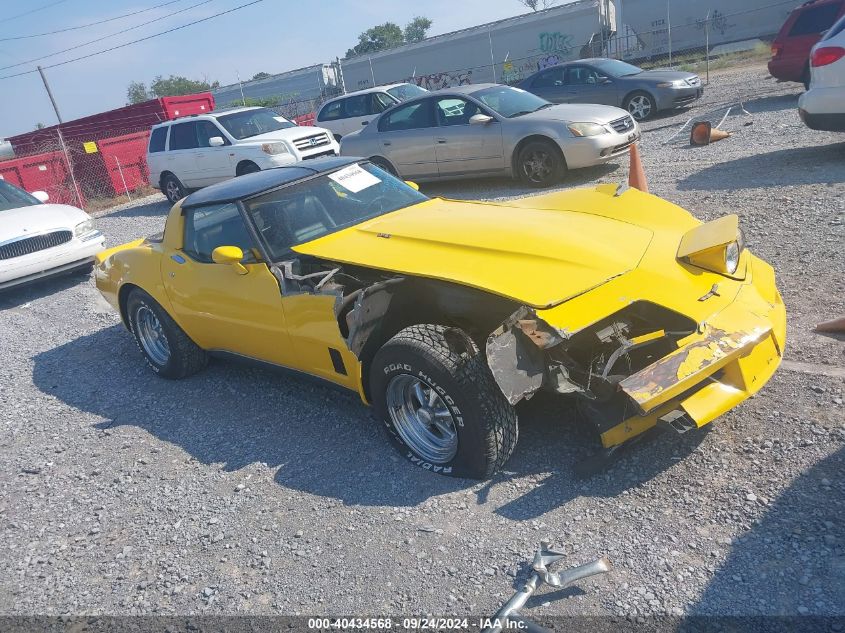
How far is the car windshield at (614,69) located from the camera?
14.7 metres

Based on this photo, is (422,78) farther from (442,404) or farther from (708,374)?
(708,374)

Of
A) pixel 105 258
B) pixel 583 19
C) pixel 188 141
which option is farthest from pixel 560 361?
pixel 583 19

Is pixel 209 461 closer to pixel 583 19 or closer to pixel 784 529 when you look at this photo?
pixel 784 529

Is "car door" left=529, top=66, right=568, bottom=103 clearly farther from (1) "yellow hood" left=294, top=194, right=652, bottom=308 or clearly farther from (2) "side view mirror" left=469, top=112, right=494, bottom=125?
(1) "yellow hood" left=294, top=194, right=652, bottom=308

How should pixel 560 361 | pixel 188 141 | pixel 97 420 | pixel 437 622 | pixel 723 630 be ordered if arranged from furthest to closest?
1. pixel 188 141
2. pixel 97 420
3. pixel 560 361
4. pixel 437 622
5. pixel 723 630

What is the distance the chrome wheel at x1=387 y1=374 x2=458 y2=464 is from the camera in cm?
361

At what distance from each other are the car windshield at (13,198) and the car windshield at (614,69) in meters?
11.2

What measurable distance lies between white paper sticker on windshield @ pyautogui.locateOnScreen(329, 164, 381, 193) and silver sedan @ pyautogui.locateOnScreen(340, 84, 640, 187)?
5.16m

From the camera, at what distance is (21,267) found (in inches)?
344

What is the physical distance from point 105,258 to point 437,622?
15.7 ft

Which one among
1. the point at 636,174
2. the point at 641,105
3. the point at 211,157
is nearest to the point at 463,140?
the point at 636,174

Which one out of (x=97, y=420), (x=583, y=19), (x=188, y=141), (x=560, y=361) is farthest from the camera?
(x=583, y=19)

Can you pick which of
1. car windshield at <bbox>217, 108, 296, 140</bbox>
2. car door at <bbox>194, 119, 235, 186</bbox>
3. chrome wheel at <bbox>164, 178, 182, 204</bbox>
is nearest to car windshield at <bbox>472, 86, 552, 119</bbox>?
car windshield at <bbox>217, 108, 296, 140</bbox>

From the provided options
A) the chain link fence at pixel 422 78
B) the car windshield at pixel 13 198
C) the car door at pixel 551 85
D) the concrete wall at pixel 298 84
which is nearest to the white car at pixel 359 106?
the car door at pixel 551 85
